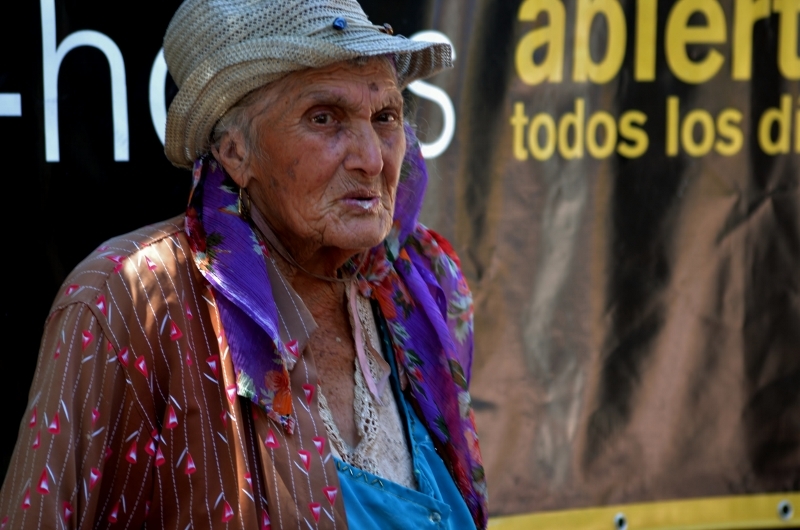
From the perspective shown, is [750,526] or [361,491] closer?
[361,491]

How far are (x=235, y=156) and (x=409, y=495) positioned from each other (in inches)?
29.0

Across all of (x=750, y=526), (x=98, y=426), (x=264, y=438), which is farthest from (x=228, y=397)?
(x=750, y=526)

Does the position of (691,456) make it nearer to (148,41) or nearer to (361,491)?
(361,491)

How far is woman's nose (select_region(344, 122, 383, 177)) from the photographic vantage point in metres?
1.79

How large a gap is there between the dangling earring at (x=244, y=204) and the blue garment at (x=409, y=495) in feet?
1.32

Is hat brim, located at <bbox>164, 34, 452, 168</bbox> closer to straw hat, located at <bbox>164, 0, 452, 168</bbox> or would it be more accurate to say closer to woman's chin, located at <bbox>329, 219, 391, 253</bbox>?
straw hat, located at <bbox>164, 0, 452, 168</bbox>

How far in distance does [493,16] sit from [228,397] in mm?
1598

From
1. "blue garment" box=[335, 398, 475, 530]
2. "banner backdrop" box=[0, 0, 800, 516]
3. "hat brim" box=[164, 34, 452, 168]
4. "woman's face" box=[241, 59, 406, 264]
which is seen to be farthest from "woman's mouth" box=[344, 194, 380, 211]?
"banner backdrop" box=[0, 0, 800, 516]

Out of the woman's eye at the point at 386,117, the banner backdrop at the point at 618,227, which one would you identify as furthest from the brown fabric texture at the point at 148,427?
the banner backdrop at the point at 618,227

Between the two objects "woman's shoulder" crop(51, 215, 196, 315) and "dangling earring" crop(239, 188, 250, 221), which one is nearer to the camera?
"woman's shoulder" crop(51, 215, 196, 315)

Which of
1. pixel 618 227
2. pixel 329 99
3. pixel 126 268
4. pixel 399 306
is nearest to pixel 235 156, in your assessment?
pixel 329 99

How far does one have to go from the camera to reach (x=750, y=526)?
3068 mm

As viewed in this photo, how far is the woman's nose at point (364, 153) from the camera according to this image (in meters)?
1.79

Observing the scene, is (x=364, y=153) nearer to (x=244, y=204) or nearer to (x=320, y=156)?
(x=320, y=156)
